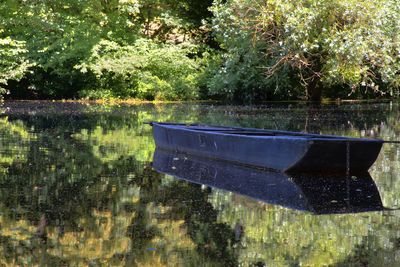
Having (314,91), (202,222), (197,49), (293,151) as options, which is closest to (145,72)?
(197,49)

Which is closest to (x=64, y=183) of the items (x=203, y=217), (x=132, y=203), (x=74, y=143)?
(x=132, y=203)

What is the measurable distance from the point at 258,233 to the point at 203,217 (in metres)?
0.82

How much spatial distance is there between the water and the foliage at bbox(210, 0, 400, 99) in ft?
35.1

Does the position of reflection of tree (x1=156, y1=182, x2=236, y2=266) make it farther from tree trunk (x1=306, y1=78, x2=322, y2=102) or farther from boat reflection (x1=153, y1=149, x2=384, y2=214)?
tree trunk (x1=306, y1=78, x2=322, y2=102)

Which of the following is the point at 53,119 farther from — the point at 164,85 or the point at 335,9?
the point at 164,85

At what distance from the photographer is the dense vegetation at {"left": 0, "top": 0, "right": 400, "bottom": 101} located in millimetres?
23641

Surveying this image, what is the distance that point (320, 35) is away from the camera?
23.9 m

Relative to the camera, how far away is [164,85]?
31266 mm

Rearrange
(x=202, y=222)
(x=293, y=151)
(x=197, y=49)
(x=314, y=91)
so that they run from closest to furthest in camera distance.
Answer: (x=202, y=222), (x=293, y=151), (x=314, y=91), (x=197, y=49)

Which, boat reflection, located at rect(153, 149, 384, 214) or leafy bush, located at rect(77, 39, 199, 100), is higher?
leafy bush, located at rect(77, 39, 199, 100)

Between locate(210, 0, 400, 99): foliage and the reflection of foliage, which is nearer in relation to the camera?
the reflection of foliage

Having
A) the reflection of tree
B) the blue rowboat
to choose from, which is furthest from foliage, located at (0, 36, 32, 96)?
the reflection of tree

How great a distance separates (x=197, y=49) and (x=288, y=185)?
25339 millimetres

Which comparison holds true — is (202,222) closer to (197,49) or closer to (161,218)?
(161,218)
